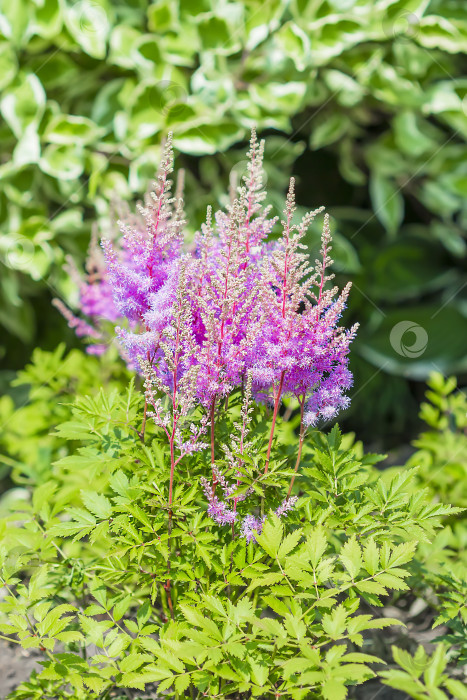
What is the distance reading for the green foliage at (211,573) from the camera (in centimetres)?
110

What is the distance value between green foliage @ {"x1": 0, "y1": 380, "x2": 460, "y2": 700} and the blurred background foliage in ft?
3.85

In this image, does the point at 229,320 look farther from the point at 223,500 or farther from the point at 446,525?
the point at 446,525

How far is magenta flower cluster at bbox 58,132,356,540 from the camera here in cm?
119

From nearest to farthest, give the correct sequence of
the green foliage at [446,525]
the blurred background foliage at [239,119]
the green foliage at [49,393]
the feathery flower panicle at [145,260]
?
the feathery flower panicle at [145,260], the green foliage at [446,525], the green foliage at [49,393], the blurred background foliage at [239,119]

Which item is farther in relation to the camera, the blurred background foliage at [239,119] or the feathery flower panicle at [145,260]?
the blurred background foliage at [239,119]

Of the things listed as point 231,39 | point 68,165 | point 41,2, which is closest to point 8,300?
point 68,165

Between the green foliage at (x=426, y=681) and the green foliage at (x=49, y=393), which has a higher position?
the green foliage at (x=426, y=681)

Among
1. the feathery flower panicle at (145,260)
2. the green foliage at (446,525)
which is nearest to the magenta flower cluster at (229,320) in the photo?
the feathery flower panicle at (145,260)

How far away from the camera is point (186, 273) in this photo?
4.07 ft

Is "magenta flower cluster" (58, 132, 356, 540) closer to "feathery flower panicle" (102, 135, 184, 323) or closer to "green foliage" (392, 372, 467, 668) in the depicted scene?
"feathery flower panicle" (102, 135, 184, 323)

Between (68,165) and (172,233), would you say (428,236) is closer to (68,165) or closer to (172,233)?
(68,165)

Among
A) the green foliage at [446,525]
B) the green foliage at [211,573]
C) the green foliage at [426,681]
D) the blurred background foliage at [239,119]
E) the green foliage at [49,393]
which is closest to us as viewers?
the green foliage at [426,681]

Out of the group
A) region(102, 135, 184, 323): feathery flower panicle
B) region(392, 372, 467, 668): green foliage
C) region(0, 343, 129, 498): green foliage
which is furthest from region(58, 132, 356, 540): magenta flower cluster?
region(0, 343, 129, 498): green foliage

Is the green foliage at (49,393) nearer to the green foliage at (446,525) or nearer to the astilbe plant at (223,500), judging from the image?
the astilbe plant at (223,500)
